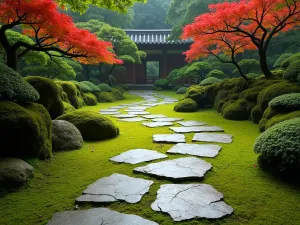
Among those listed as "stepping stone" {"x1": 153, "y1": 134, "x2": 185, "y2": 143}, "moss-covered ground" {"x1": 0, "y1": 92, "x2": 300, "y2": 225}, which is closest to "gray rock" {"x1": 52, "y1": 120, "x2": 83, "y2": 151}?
"moss-covered ground" {"x1": 0, "y1": 92, "x2": 300, "y2": 225}

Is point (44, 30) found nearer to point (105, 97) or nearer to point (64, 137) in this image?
point (64, 137)

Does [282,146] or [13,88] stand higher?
[13,88]

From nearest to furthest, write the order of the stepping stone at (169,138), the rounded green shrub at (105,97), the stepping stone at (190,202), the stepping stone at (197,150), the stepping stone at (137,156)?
the stepping stone at (190,202)
the stepping stone at (137,156)
the stepping stone at (197,150)
the stepping stone at (169,138)
the rounded green shrub at (105,97)

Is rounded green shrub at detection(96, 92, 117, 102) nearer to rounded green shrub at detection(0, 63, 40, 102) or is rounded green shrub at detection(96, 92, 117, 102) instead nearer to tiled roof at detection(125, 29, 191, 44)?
rounded green shrub at detection(0, 63, 40, 102)

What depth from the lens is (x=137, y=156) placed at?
13.6ft

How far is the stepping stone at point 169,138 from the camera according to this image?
5108 mm

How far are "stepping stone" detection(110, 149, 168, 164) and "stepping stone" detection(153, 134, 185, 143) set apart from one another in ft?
2.58

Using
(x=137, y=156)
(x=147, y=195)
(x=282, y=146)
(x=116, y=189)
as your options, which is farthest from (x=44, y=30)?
(x=282, y=146)

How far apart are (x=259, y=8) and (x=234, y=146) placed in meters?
5.08

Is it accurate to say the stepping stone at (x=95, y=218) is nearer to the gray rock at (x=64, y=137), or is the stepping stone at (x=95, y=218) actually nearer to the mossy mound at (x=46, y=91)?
the gray rock at (x=64, y=137)

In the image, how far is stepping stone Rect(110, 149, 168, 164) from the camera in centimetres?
393

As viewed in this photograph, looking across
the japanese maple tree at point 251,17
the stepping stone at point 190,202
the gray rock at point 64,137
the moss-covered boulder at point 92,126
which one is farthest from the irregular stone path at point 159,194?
the japanese maple tree at point 251,17

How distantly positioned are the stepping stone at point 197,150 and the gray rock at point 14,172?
2.27m

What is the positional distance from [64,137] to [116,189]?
7.25 feet
